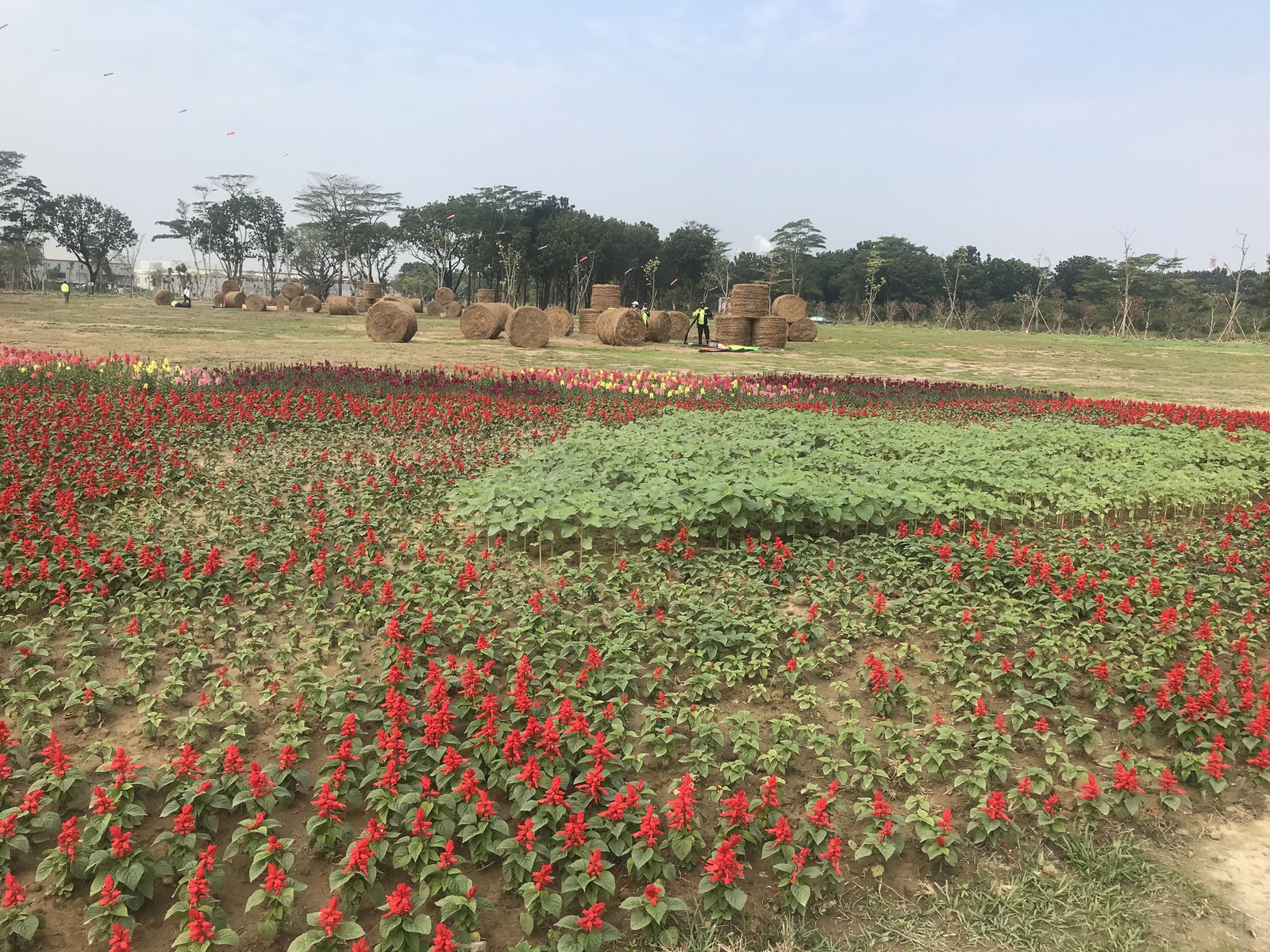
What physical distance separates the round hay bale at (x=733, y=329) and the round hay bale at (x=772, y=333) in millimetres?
450

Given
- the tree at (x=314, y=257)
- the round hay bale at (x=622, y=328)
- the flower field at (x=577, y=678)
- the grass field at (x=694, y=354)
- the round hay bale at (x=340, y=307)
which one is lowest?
the flower field at (x=577, y=678)

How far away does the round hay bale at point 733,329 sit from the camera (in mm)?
28375

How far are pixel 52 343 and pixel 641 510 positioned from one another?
62.2 ft

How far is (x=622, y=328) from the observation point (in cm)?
2716

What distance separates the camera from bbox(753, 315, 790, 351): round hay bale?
28.0 metres

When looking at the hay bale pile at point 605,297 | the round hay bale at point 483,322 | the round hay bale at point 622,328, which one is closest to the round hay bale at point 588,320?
the hay bale pile at point 605,297

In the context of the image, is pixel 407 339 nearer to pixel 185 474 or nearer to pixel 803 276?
pixel 185 474

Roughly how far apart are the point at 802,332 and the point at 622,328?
9859 millimetres

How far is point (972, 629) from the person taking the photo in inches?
190

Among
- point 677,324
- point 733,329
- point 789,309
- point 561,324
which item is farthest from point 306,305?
point 733,329

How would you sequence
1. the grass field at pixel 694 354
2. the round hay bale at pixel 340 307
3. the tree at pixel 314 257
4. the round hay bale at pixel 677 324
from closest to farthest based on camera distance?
the grass field at pixel 694 354
the round hay bale at pixel 677 324
the round hay bale at pixel 340 307
the tree at pixel 314 257

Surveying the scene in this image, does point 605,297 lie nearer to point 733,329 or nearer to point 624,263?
point 733,329

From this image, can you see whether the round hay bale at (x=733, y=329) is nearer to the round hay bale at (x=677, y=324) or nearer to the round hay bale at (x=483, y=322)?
the round hay bale at (x=677, y=324)

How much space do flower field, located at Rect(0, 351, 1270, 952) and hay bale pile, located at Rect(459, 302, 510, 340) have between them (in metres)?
19.3
